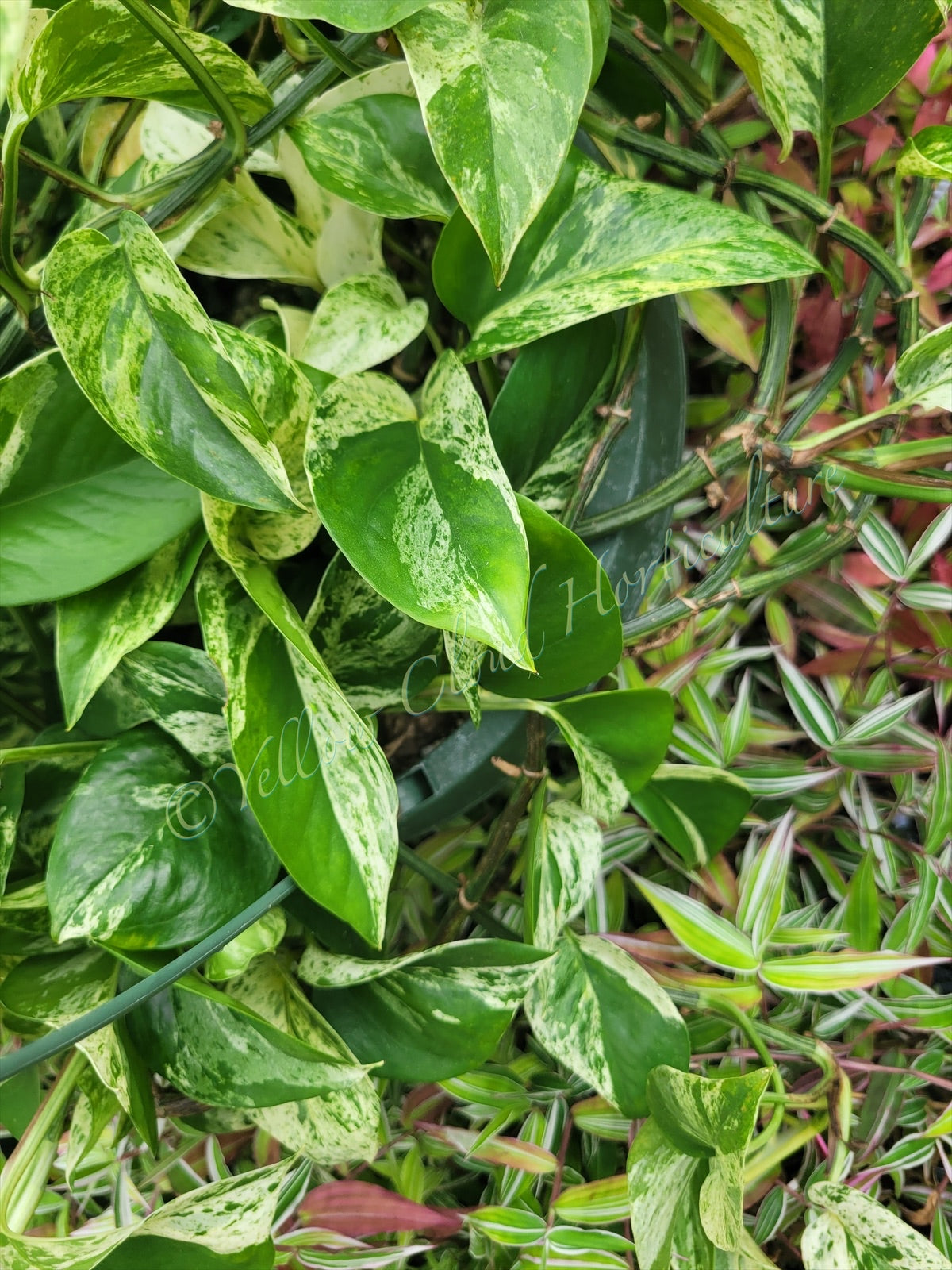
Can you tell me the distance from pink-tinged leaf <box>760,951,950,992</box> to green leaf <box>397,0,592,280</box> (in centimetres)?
47

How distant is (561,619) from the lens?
0.39 metres

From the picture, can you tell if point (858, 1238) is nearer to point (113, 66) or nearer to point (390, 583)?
point (390, 583)

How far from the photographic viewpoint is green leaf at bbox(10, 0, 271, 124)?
32 centimetres

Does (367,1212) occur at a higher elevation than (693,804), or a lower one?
lower

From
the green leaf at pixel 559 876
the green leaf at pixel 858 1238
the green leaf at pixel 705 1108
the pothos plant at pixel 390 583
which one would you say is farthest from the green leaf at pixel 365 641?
the green leaf at pixel 858 1238

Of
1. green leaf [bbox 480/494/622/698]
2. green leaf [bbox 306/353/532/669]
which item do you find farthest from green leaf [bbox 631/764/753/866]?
green leaf [bbox 306/353/532/669]

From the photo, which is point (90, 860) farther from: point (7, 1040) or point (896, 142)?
point (896, 142)

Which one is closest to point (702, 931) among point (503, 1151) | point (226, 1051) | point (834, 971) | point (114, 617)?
point (834, 971)

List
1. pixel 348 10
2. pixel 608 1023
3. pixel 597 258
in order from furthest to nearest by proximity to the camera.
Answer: pixel 608 1023 → pixel 597 258 → pixel 348 10

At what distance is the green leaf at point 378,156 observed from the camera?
1.26 ft

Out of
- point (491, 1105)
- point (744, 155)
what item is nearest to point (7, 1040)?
point (491, 1105)

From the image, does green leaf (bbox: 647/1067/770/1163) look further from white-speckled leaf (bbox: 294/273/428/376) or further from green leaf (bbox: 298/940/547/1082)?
white-speckled leaf (bbox: 294/273/428/376)

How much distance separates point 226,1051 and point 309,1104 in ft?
0.25

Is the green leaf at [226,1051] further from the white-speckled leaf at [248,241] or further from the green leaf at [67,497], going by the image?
the white-speckled leaf at [248,241]
